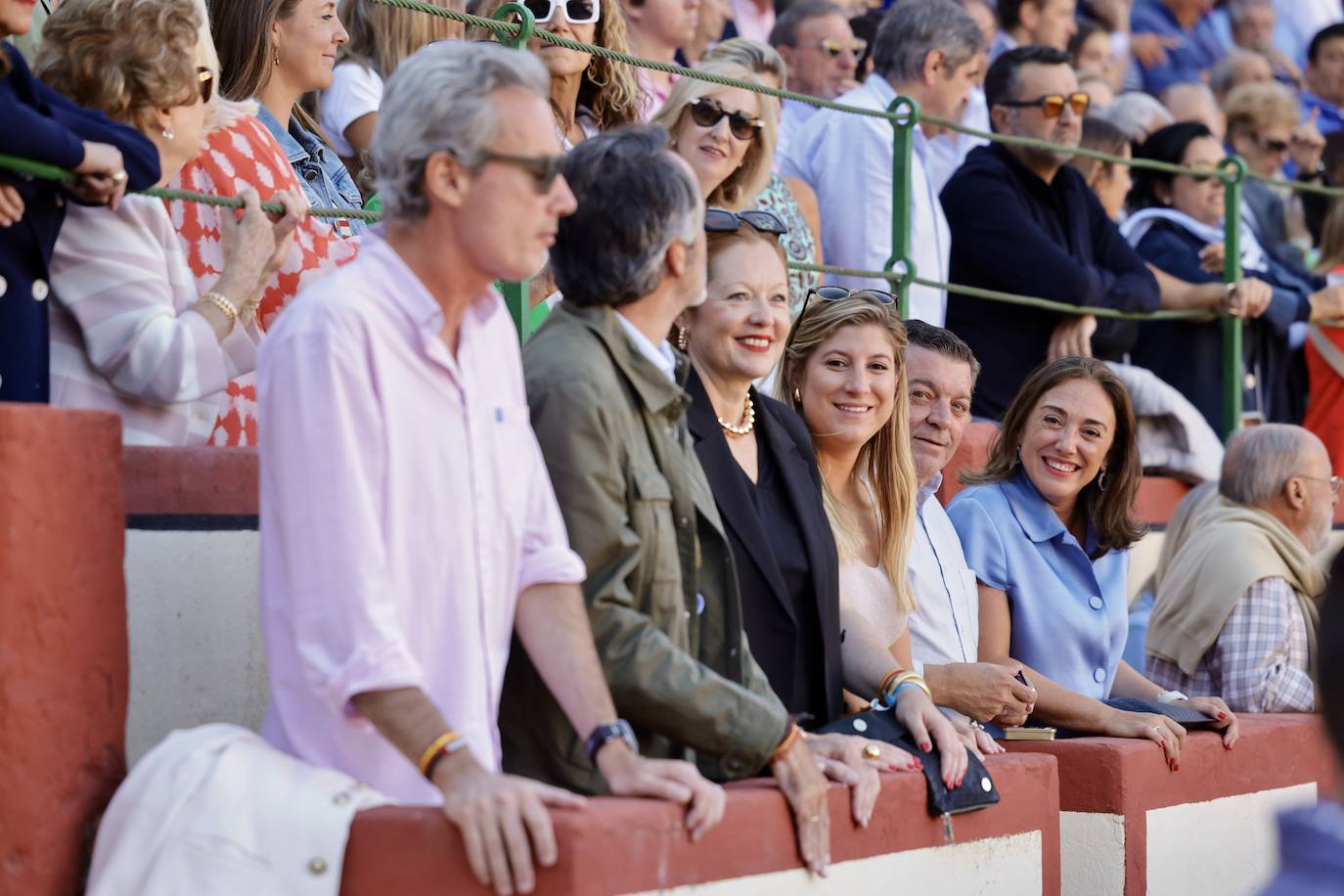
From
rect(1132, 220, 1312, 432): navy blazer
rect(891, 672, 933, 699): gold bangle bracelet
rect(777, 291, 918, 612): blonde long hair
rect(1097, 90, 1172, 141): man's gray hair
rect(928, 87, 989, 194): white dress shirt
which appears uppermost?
rect(1097, 90, 1172, 141): man's gray hair

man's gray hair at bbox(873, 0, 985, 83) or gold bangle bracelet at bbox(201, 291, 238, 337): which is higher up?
man's gray hair at bbox(873, 0, 985, 83)

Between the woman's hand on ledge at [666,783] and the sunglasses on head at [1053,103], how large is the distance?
4361mm

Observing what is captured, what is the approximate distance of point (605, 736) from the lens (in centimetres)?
291

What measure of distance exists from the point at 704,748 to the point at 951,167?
460 centimetres

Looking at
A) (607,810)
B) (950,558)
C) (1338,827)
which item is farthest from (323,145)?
(1338,827)

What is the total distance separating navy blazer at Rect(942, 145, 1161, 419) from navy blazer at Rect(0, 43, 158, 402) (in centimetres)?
371

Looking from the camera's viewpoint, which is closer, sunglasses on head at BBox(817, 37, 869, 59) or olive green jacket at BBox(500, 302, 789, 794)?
olive green jacket at BBox(500, 302, 789, 794)

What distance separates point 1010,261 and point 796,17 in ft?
5.26

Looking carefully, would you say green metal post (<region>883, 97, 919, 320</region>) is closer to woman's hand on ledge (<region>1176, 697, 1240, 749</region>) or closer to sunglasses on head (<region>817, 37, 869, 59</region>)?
sunglasses on head (<region>817, 37, 869, 59</region>)

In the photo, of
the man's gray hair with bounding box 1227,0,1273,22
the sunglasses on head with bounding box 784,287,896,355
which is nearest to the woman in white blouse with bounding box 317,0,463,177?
the sunglasses on head with bounding box 784,287,896,355

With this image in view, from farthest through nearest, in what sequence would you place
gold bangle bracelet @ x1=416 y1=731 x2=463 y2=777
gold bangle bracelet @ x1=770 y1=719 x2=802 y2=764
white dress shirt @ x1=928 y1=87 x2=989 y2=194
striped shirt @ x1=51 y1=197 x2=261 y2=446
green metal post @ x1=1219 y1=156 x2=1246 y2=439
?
1. green metal post @ x1=1219 y1=156 x2=1246 y2=439
2. white dress shirt @ x1=928 y1=87 x2=989 y2=194
3. striped shirt @ x1=51 y1=197 x2=261 y2=446
4. gold bangle bracelet @ x1=770 y1=719 x2=802 y2=764
5. gold bangle bracelet @ x1=416 y1=731 x2=463 y2=777

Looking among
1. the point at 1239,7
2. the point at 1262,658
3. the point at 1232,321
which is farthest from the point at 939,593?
the point at 1239,7

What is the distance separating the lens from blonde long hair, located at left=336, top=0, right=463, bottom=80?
5.34 m

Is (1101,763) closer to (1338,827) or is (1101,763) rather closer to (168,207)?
(168,207)
